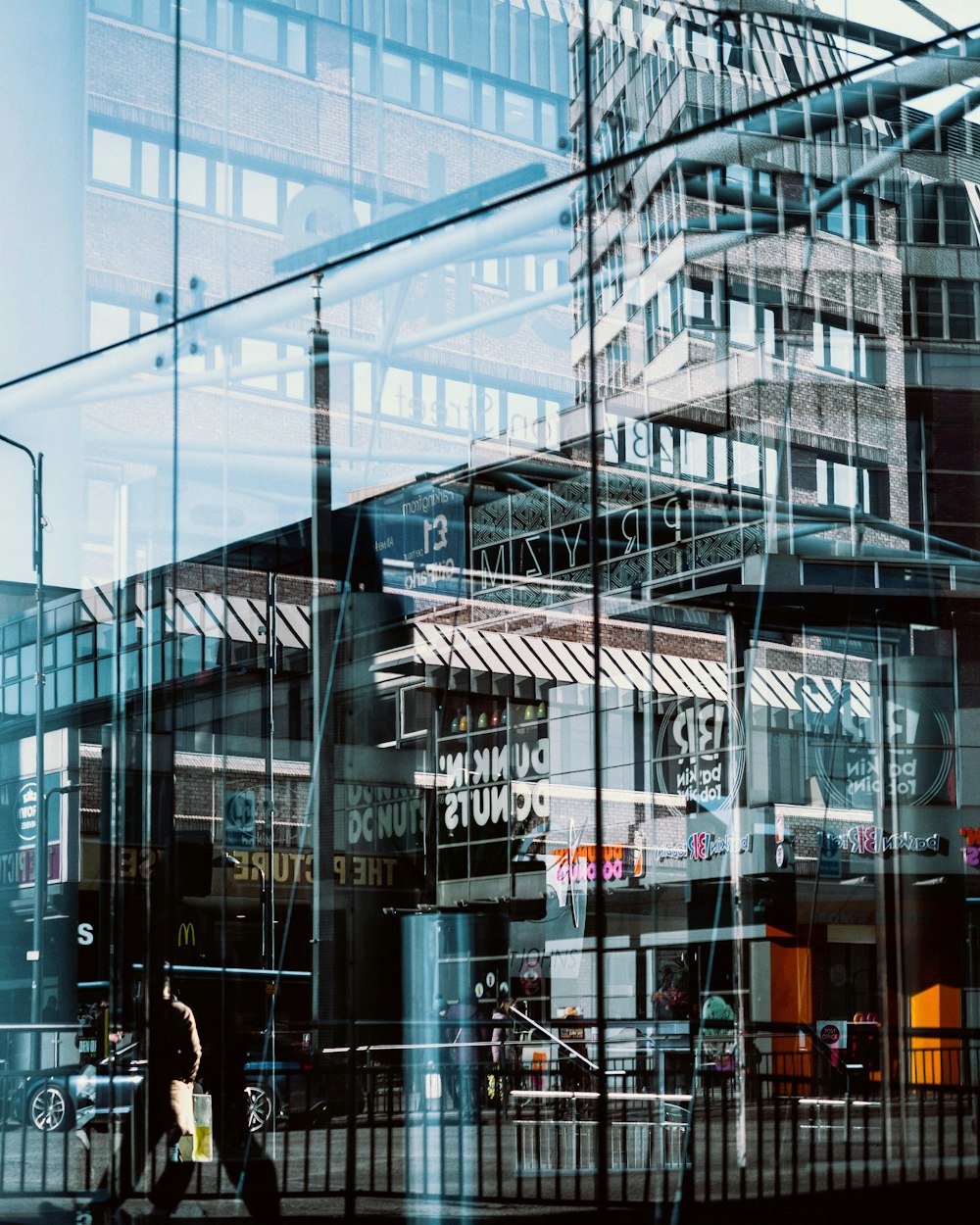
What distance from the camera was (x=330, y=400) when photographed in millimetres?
8195

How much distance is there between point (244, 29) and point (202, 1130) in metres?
5.52

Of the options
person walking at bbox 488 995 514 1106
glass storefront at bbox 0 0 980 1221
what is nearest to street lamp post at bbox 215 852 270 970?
glass storefront at bbox 0 0 980 1221

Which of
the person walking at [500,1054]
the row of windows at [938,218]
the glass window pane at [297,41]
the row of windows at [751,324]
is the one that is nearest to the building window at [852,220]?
the row of windows at [938,218]

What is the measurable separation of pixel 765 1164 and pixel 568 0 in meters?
7.30

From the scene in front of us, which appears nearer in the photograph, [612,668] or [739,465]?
[612,668]

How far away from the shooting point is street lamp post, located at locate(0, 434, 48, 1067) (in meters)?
8.57

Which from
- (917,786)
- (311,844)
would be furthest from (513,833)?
(917,786)

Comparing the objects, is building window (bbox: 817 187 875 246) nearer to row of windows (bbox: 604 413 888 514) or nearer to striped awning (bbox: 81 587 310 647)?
row of windows (bbox: 604 413 888 514)

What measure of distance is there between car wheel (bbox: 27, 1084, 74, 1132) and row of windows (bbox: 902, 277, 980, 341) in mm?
11538

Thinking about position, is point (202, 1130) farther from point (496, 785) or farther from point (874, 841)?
point (874, 841)

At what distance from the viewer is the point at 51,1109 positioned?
27.6ft

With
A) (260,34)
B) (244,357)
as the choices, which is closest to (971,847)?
(244,357)

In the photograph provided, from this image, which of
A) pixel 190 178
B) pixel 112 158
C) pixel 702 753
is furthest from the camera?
pixel 702 753

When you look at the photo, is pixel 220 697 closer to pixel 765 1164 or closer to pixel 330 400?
pixel 330 400
